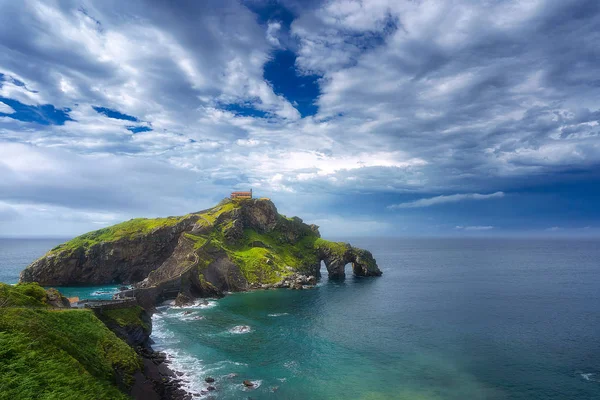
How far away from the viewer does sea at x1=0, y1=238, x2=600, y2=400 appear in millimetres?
49844

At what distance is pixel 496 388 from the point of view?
4922 cm

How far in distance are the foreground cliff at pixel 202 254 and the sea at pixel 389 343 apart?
41.1 feet

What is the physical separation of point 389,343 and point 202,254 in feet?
251

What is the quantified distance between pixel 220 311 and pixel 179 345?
2708 cm

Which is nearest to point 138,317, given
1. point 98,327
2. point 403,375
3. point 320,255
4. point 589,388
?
point 98,327

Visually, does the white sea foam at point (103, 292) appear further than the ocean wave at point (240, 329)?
Yes

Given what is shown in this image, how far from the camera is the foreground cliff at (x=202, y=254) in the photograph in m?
121

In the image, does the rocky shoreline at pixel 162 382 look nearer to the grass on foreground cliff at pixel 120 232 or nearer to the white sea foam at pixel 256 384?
the white sea foam at pixel 256 384

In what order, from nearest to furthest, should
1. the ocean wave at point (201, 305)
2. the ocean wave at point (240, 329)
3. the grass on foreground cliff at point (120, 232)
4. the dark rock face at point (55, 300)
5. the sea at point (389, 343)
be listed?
the sea at point (389, 343), the dark rock face at point (55, 300), the ocean wave at point (240, 329), the ocean wave at point (201, 305), the grass on foreground cliff at point (120, 232)

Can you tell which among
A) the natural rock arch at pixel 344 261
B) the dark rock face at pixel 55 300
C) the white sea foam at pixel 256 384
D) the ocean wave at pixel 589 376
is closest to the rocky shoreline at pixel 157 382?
the white sea foam at pixel 256 384

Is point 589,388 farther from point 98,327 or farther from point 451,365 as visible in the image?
point 98,327

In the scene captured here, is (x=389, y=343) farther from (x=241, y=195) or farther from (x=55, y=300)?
(x=241, y=195)

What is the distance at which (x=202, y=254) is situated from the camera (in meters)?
122

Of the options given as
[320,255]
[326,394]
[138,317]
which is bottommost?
[326,394]
